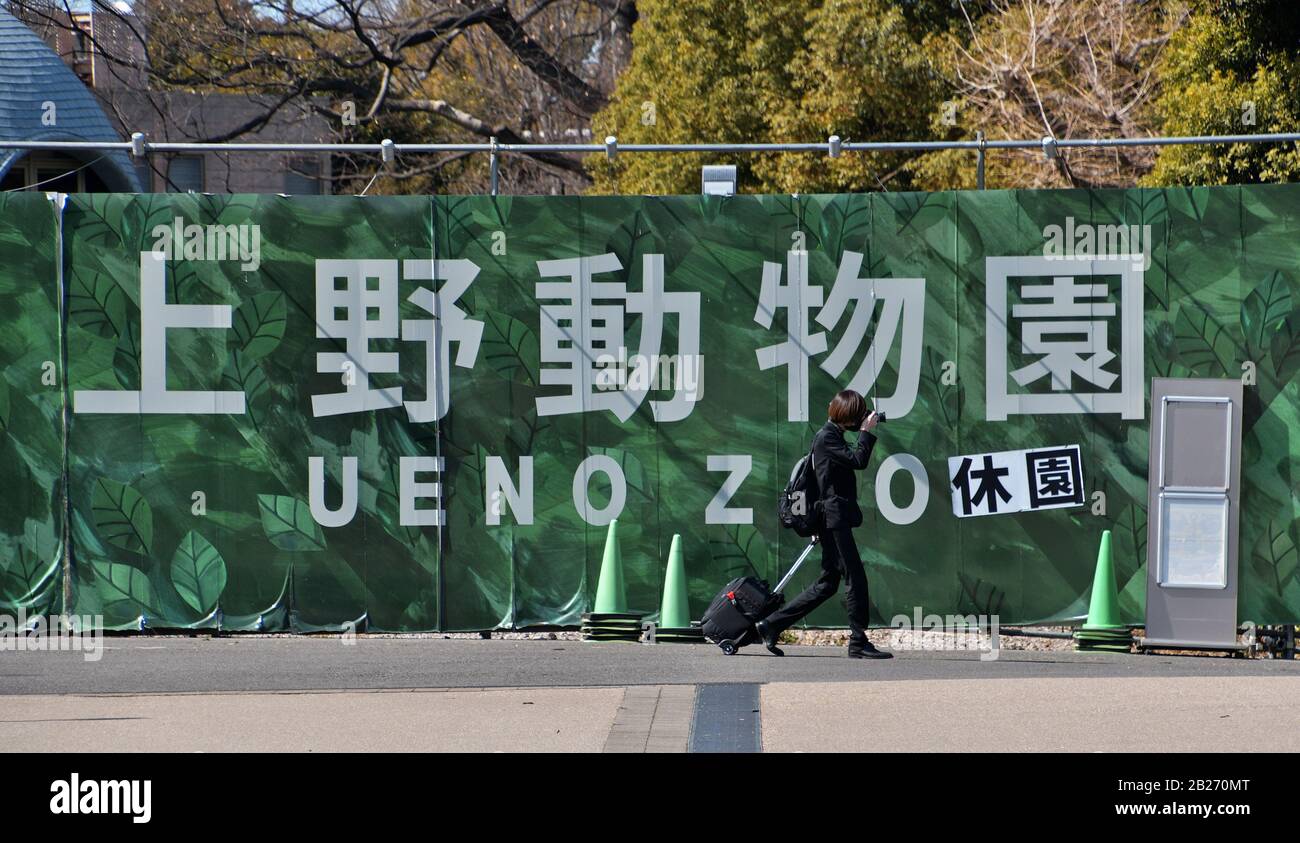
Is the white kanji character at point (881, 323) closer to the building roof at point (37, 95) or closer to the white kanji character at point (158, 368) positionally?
the white kanji character at point (158, 368)

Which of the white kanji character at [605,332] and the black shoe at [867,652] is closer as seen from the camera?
the black shoe at [867,652]

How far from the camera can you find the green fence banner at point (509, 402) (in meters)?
10.4

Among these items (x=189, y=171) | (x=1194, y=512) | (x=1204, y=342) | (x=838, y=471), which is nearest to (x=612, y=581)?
(x=838, y=471)

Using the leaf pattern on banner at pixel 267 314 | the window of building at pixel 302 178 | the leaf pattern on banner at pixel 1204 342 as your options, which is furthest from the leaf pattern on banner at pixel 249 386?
the window of building at pixel 302 178

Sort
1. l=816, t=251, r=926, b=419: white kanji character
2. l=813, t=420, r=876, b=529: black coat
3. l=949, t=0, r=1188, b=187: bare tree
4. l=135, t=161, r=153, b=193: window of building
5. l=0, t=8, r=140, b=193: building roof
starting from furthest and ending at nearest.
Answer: l=135, t=161, r=153, b=193: window of building → l=0, t=8, r=140, b=193: building roof → l=949, t=0, r=1188, b=187: bare tree → l=816, t=251, r=926, b=419: white kanji character → l=813, t=420, r=876, b=529: black coat

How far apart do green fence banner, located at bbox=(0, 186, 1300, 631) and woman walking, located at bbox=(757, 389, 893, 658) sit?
2.34ft

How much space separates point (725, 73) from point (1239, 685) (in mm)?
17643

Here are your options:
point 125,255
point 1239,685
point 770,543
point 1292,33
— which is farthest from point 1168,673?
point 1292,33

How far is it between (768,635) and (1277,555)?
345cm

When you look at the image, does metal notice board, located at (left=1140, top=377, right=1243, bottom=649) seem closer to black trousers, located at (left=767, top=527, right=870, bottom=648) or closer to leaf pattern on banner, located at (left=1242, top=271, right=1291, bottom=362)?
leaf pattern on banner, located at (left=1242, top=271, right=1291, bottom=362)

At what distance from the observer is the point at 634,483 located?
1048 centimetres

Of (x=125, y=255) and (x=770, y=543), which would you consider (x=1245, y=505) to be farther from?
(x=125, y=255)

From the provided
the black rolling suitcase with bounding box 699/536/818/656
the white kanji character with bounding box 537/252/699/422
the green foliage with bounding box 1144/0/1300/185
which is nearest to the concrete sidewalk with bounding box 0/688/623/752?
the black rolling suitcase with bounding box 699/536/818/656

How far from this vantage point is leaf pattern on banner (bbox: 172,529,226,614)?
1048 cm
